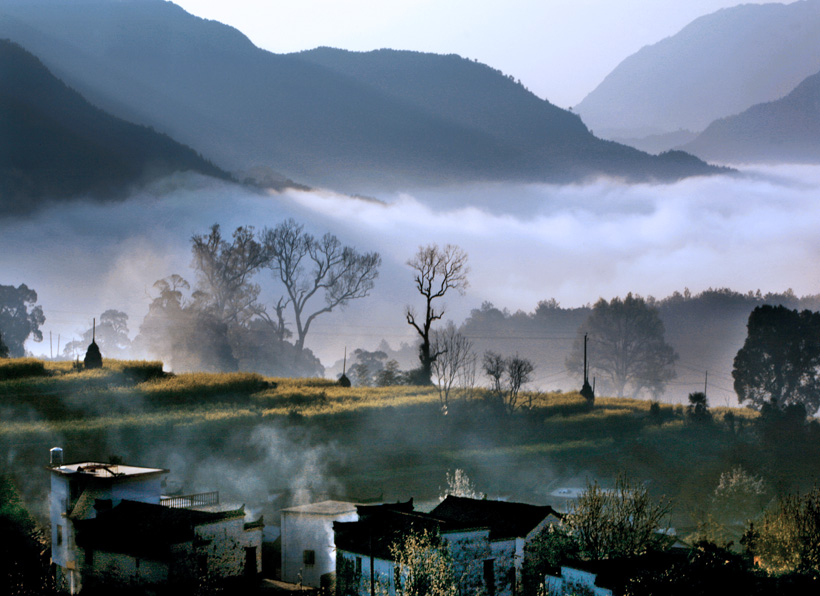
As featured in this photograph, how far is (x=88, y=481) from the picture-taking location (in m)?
31.6

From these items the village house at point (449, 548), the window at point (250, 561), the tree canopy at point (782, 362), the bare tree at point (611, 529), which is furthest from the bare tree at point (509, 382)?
the window at point (250, 561)

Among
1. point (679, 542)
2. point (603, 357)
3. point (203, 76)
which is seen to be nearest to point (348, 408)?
point (679, 542)

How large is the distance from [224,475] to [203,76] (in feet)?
292

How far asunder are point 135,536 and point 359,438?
85.7ft

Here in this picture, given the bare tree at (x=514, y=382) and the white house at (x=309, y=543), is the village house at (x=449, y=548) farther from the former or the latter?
the bare tree at (x=514, y=382)

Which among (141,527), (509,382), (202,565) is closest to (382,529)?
(202,565)

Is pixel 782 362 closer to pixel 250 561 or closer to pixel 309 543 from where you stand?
pixel 309 543

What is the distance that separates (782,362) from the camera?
78000 millimetres

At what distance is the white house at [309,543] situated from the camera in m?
34.1

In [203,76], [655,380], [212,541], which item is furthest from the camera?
[203,76]

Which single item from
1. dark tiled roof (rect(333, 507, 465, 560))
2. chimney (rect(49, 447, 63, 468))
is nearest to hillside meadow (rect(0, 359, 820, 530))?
chimney (rect(49, 447, 63, 468))

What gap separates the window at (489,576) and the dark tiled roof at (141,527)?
949 centimetres

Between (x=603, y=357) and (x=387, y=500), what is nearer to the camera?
(x=387, y=500)

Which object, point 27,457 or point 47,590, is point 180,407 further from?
point 47,590
